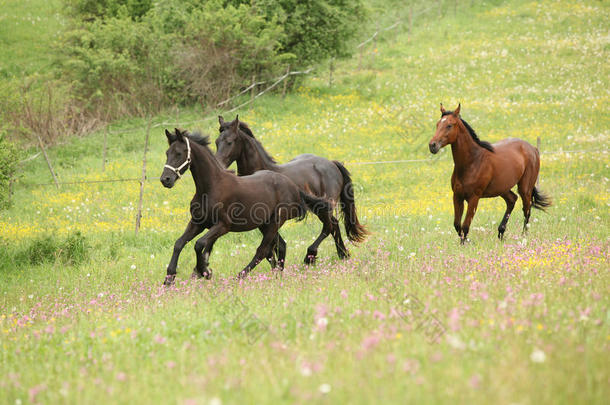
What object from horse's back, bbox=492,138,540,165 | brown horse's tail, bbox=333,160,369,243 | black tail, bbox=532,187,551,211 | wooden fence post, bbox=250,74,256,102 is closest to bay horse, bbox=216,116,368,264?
brown horse's tail, bbox=333,160,369,243

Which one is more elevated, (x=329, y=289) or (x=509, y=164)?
(x=509, y=164)

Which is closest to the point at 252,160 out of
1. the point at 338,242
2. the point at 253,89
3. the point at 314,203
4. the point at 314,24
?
the point at 314,203

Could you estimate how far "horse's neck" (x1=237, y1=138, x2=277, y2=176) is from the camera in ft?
32.1

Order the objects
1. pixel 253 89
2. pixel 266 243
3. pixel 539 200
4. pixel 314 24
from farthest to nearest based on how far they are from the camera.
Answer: pixel 314 24, pixel 253 89, pixel 539 200, pixel 266 243

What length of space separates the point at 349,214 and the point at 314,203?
168cm

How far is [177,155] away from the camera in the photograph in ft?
26.0

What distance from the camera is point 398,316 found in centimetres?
486

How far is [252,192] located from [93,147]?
14724mm

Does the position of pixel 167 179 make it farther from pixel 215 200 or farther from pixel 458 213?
pixel 458 213

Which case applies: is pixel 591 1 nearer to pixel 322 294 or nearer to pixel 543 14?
pixel 543 14

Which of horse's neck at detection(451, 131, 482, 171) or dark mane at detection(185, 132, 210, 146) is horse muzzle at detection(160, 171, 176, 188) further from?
horse's neck at detection(451, 131, 482, 171)

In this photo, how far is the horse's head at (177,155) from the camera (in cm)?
775

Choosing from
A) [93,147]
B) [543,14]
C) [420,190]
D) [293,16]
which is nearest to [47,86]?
[93,147]

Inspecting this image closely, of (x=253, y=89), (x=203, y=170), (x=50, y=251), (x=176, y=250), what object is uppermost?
(x=203, y=170)
